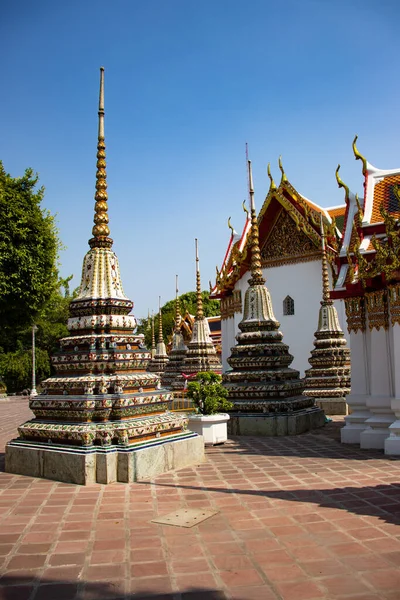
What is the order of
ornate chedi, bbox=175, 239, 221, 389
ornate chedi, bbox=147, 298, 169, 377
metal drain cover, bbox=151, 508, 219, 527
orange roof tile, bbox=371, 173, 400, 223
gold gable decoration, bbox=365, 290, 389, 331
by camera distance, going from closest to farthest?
1. metal drain cover, bbox=151, 508, 219, 527
2. gold gable decoration, bbox=365, 290, 389, 331
3. orange roof tile, bbox=371, 173, 400, 223
4. ornate chedi, bbox=175, 239, 221, 389
5. ornate chedi, bbox=147, 298, 169, 377

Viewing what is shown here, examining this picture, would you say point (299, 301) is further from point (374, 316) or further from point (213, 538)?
point (213, 538)

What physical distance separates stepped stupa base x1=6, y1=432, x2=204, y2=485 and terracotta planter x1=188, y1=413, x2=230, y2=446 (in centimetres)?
201

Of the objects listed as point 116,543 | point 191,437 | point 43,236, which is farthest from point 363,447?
point 43,236

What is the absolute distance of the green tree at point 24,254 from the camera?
22156mm

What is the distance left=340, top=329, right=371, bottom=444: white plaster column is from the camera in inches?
386

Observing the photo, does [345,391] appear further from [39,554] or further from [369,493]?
[39,554]

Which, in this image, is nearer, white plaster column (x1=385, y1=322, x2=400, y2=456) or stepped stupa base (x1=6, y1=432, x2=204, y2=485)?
stepped stupa base (x1=6, y1=432, x2=204, y2=485)

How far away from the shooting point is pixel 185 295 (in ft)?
197

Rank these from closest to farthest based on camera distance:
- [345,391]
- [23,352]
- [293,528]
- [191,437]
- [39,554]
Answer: [39,554], [293,528], [191,437], [345,391], [23,352]

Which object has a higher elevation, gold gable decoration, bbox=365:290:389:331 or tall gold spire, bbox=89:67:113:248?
tall gold spire, bbox=89:67:113:248

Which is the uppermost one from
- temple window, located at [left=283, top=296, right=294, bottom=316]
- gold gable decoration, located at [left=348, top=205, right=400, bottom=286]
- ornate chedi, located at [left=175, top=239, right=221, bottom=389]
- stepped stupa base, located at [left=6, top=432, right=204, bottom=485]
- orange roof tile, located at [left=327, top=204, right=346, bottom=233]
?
orange roof tile, located at [left=327, top=204, right=346, bottom=233]

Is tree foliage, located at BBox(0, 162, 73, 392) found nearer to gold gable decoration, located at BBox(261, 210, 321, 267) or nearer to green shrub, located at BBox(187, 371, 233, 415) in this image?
gold gable decoration, located at BBox(261, 210, 321, 267)

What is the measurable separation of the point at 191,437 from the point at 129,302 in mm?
2254

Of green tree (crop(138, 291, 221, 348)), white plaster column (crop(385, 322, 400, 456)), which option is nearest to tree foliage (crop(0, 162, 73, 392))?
white plaster column (crop(385, 322, 400, 456))
